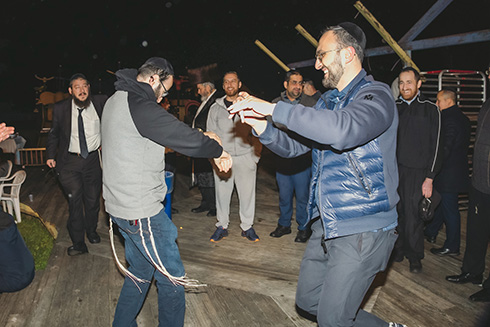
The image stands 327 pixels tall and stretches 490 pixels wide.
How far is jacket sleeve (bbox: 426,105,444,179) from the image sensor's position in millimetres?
4395

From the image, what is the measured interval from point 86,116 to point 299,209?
310 centimetres

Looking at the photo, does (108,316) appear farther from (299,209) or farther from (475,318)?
(475,318)

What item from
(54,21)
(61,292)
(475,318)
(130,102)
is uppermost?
(54,21)

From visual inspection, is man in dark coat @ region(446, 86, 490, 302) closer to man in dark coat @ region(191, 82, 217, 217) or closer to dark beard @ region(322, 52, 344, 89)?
dark beard @ region(322, 52, 344, 89)

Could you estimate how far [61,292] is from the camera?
4008mm

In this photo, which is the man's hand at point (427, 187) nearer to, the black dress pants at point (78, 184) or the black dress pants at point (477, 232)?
the black dress pants at point (477, 232)

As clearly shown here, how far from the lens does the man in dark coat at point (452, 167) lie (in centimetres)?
496

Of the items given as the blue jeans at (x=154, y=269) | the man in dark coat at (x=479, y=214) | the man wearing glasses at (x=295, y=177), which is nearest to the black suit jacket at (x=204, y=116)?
the man wearing glasses at (x=295, y=177)

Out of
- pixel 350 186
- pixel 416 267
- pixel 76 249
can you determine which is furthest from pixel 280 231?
pixel 350 186

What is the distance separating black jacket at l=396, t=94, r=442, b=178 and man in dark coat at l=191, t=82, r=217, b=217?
9.75 ft

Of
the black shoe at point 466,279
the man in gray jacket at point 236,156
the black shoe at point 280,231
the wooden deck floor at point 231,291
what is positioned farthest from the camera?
the black shoe at point 280,231

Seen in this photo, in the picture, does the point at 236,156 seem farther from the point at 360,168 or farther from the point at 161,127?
the point at 360,168

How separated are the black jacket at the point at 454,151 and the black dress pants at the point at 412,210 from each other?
2.63 feet

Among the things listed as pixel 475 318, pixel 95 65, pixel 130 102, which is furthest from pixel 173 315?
pixel 95 65
